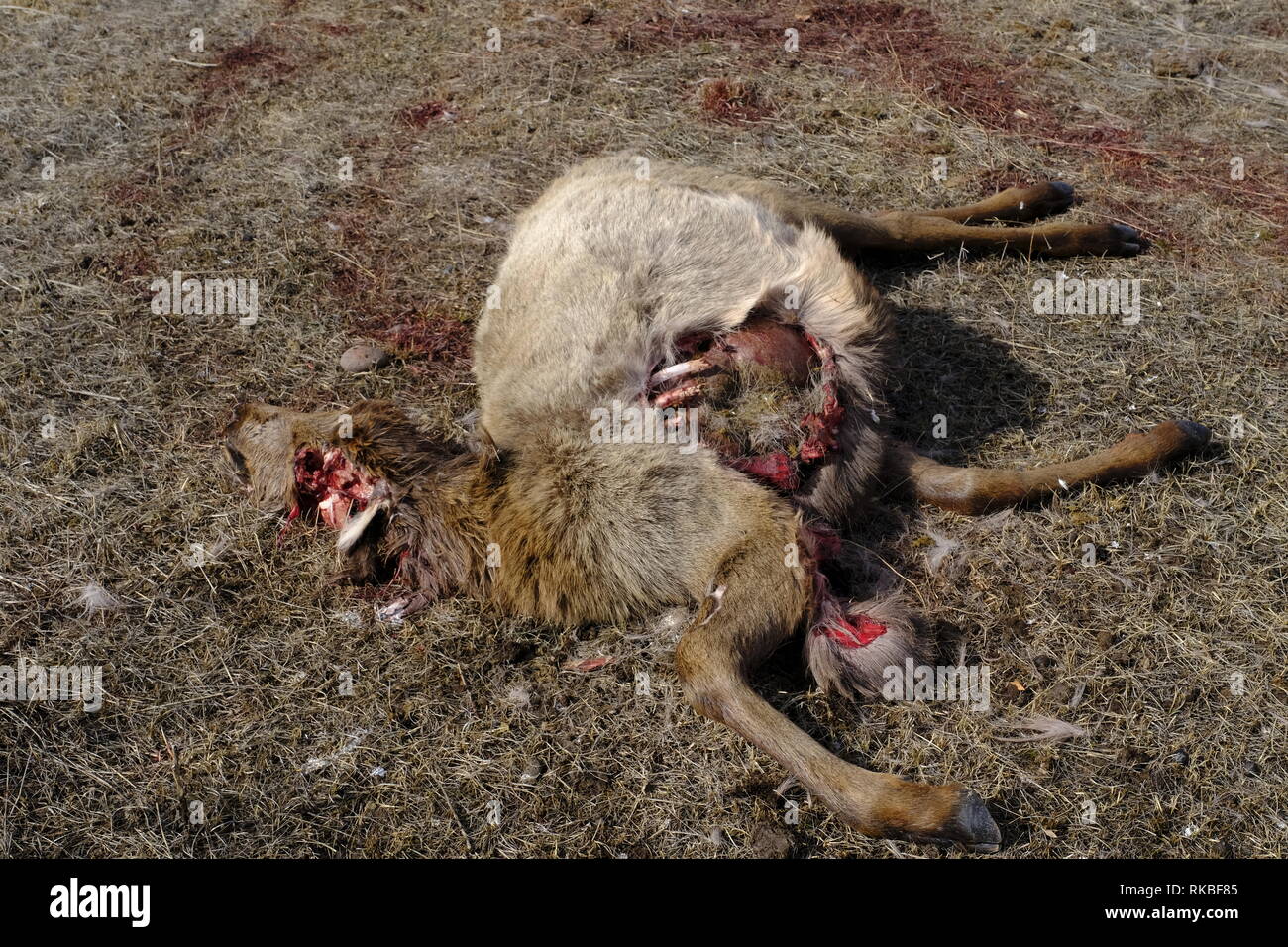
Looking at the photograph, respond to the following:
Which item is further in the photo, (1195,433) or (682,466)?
(1195,433)

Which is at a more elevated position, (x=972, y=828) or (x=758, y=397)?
(x=758, y=397)

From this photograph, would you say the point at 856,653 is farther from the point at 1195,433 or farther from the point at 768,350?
the point at 1195,433

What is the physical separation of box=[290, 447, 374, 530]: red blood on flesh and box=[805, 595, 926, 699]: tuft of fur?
1.86 m

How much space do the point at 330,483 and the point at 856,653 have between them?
2232 millimetres

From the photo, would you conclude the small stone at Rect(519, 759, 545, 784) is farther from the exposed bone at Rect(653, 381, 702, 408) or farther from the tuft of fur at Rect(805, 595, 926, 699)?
the exposed bone at Rect(653, 381, 702, 408)

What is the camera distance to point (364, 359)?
4.92 m

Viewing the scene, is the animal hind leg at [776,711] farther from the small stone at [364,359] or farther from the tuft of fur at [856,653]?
the small stone at [364,359]

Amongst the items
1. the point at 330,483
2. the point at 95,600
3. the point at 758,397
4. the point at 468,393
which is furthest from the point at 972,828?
the point at 95,600

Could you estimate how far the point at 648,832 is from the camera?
10.3ft

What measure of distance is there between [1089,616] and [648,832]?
6.15 ft

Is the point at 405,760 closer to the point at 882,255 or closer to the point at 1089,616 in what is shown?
the point at 1089,616

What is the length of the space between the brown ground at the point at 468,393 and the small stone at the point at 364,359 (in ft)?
0.26

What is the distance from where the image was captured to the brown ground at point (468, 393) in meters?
3.23

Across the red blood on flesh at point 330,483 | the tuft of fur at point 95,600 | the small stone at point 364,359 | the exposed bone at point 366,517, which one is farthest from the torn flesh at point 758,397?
the tuft of fur at point 95,600
